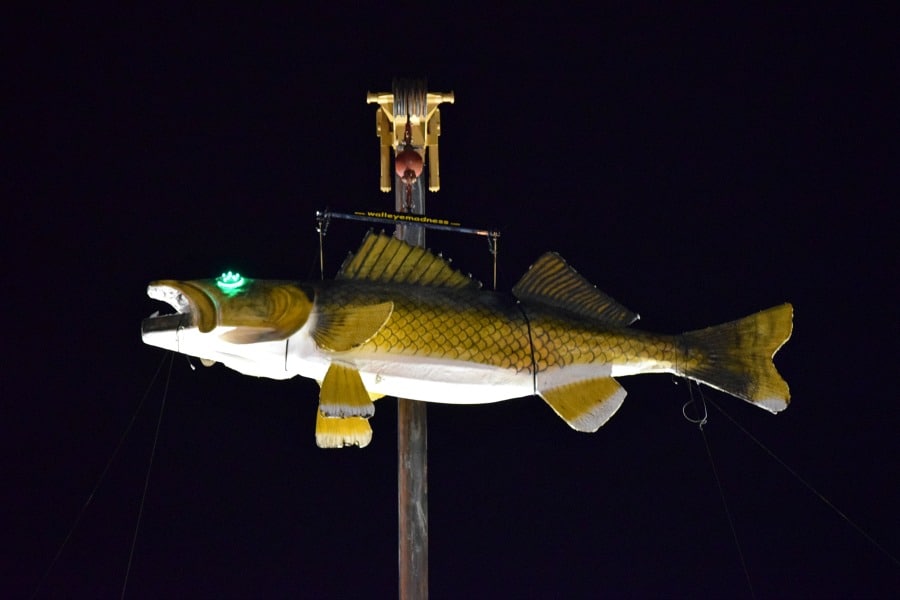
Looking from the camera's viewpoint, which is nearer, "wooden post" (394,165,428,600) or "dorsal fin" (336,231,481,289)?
"dorsal fin" (336,231,481,289)

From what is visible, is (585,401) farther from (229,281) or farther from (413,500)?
(229,281)

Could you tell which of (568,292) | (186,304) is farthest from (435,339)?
(186,304)

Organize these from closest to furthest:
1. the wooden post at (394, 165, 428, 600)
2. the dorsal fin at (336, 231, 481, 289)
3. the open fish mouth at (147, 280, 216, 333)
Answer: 1. the open fish mouth at (147, 280, 216, 333)
2. the dorsal fin at (336, 231, 481, 289)
3. the wooden post at (394, 165, 428, 600)

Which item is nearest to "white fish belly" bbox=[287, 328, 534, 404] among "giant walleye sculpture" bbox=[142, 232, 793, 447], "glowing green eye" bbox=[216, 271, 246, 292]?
"giant walleye sculpture" bbox=[142, 232, 793, 447]

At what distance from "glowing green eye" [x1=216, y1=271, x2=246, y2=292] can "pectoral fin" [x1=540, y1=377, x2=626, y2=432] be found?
1.69ft

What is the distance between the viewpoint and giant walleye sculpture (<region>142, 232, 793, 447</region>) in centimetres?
183

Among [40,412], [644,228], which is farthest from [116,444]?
[644,228]

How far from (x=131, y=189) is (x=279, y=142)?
1.07 feet

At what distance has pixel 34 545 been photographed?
248 cm

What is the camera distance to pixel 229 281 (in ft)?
6.02

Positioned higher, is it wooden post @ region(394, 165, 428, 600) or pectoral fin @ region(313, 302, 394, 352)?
pectoral fin @ region(313, 302, 394, 352)

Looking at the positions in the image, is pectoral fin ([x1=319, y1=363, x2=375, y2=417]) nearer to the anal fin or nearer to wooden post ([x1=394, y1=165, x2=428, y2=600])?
the anal fin

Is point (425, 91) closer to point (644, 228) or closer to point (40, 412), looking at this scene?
point (644, 228)

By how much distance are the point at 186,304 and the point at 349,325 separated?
25cm
